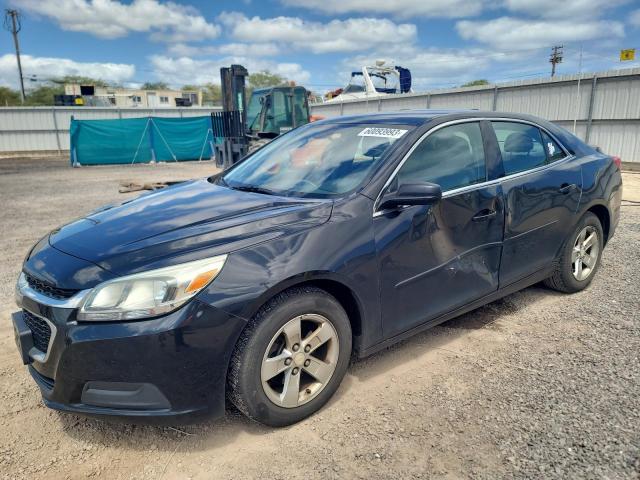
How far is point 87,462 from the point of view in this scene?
2328 millimetres

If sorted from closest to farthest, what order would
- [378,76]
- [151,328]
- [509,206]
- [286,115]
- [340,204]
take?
[151,328] → [340,204] → [509,206] → [286,115] → [378,76]

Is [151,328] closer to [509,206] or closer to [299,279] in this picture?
[299,279]

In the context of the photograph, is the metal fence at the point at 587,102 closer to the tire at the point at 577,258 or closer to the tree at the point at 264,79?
the tire at the point at 577,258

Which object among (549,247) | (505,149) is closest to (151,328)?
(505,149)

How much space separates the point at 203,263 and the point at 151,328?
1.19 ft

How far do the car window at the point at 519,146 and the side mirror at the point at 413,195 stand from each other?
1057mm

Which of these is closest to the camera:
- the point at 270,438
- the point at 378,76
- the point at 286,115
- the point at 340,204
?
the point at 270,438

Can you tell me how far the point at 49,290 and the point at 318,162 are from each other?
70.4 inches

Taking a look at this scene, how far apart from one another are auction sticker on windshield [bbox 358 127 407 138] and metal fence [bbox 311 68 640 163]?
9303 mm

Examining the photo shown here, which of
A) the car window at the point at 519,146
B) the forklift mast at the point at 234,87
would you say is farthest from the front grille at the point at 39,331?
the forklift mast at the point at 234,87

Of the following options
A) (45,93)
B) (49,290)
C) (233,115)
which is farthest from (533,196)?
(45,93)

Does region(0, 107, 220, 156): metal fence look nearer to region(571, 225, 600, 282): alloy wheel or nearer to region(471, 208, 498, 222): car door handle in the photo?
region(571, 225, 600, 282): alloy wheel

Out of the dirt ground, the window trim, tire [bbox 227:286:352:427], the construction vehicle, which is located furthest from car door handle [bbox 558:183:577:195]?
the construction vehicle

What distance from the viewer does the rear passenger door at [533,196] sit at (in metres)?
3.48
